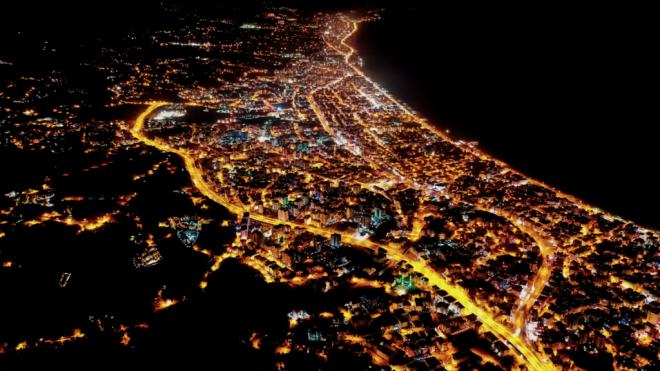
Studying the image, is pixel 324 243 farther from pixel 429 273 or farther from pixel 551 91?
pixel 551 91

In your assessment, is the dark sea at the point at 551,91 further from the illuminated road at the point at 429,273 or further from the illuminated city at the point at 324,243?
the illuminated road at the point at 429,273

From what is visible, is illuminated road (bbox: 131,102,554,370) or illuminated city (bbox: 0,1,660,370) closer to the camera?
illuminated road (bbox: 131,102,554,370)

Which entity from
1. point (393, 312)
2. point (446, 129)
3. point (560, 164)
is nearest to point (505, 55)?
point (446, 129)

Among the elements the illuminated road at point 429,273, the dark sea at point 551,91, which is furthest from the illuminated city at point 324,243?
the dark sea at point 551,91

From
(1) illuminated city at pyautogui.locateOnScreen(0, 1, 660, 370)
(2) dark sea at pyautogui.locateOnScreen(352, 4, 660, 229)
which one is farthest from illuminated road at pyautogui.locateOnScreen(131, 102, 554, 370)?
(2) dark sea at pyautogui.locateOnScreen(352, 4, 660, 229)

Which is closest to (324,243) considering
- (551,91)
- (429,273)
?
(429,273)

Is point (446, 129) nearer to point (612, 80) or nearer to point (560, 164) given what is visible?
point (560, 164)

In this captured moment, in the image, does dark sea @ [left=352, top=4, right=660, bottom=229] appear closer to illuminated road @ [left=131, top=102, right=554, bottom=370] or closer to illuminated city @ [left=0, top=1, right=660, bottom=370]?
illuminated city @ [left=0, top=1, right=660, bottom=370]
